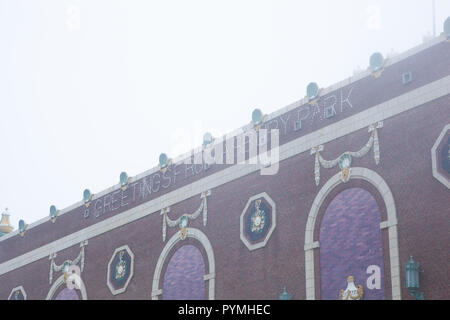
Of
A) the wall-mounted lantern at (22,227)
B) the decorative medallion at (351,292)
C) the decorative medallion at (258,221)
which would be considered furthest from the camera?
the wall-mounted lantern at (22,227)

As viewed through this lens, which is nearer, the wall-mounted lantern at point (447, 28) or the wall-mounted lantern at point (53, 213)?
the wall-mounted lantern at point (447, 28)

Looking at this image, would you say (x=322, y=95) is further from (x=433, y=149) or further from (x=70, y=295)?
(x=70, y=295)

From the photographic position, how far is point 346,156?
3184cm

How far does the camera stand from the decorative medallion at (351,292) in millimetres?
29656

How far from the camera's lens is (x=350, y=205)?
102 ft

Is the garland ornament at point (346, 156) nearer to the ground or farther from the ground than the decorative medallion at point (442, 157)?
farther from the ground

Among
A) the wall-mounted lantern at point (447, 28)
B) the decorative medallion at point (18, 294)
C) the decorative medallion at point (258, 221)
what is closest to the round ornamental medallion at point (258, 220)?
the decorative medallion at point (258, 221)

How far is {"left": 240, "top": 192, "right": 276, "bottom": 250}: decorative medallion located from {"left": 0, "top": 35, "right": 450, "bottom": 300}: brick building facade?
2.0 inches

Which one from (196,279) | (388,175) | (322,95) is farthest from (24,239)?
(388,175)

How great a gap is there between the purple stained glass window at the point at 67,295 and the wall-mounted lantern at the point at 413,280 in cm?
2183

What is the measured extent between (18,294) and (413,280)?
28.4 metres

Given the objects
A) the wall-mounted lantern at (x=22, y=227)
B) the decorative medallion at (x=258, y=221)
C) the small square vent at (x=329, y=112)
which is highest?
the small square vent at (x=329, y=112)

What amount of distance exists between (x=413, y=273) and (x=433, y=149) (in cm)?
438

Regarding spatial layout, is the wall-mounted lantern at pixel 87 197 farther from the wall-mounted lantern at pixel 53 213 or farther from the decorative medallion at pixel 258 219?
the decorative medallion at pixel 258 219
